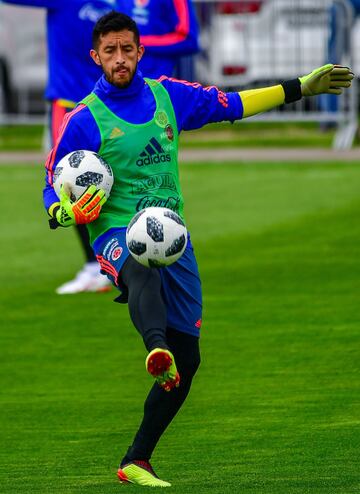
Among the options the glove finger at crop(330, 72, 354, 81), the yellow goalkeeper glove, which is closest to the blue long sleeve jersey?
the yellow goalkeeper glove

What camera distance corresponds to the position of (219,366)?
887 centimetres

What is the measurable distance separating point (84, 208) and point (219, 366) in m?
2.76

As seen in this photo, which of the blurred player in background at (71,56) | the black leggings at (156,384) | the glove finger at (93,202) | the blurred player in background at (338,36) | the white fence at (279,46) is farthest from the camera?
the white fence at (279,46)

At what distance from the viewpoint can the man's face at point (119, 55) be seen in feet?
21.3

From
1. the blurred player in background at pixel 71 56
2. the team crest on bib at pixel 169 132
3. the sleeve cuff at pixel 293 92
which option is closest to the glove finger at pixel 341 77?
the sleeve cuff at pixel 293 92

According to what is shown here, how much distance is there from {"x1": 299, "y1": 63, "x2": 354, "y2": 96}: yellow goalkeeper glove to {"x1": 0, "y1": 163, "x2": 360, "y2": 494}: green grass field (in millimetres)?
Result: 1673

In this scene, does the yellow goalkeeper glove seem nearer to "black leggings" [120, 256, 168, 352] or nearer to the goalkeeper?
the goalkeeper

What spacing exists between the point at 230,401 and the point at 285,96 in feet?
6.07

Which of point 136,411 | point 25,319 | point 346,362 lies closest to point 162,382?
point 136,411

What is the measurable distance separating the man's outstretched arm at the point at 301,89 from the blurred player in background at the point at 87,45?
158 inches

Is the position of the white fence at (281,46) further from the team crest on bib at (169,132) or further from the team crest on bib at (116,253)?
the team crest on bib at (116,253)

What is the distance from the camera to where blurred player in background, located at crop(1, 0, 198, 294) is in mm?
11094

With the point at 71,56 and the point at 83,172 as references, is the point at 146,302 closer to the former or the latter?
the point at 83,172

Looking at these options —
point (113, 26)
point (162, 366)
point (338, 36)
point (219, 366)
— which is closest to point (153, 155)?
point (113, 26)
